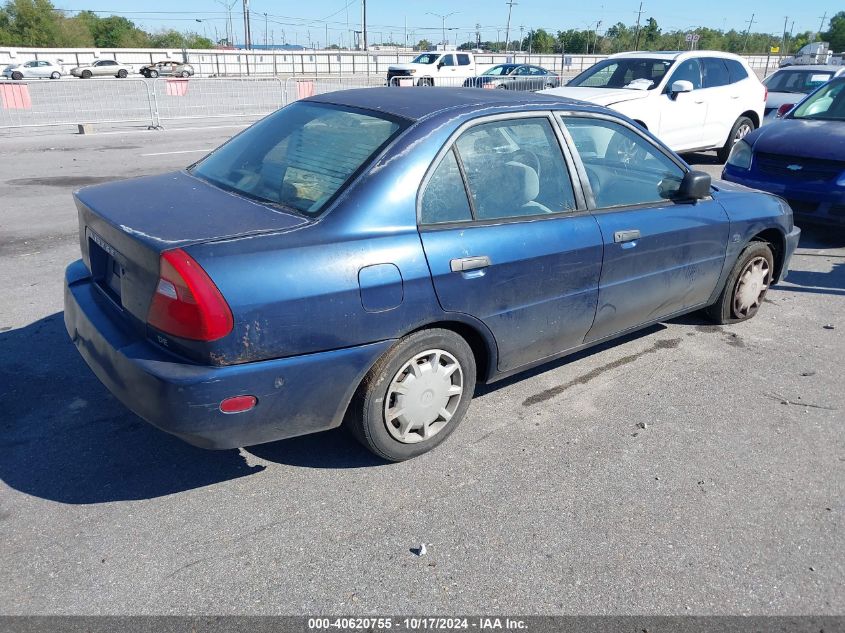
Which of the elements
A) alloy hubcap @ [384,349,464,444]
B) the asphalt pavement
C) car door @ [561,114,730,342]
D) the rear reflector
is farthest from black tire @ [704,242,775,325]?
the rear reflector

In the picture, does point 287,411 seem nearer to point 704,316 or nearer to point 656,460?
point 656,460

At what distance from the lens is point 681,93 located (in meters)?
10.6

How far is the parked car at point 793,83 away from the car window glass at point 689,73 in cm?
337

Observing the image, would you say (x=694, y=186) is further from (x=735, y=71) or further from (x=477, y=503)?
(x=735, y=71)

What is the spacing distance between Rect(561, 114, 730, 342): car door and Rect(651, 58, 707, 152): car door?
21.3ft

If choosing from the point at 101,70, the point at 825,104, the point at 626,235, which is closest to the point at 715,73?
the point at 825,104

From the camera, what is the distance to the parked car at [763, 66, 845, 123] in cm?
1392

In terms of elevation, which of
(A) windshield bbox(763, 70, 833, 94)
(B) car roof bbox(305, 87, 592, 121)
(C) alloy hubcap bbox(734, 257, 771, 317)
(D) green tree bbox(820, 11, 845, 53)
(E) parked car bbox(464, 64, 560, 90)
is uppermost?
(D) green tree bbox(820, 11, 845, 53)

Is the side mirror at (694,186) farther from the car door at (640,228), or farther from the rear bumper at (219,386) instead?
the rear bumper at (219,386)

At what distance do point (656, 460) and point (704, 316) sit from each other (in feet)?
7.18

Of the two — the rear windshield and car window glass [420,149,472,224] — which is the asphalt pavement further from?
the rear windshield

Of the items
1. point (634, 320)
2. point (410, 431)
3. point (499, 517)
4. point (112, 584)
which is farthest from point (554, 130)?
point (112, 584)

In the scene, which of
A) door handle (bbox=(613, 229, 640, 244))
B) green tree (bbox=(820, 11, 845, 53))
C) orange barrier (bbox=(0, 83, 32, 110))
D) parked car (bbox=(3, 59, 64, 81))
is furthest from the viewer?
green tree (bbox=(820, 11, 845, 53))

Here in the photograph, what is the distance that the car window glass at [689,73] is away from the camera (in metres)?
10.7
